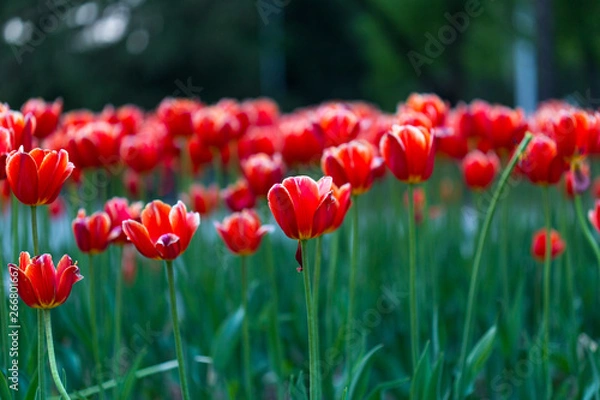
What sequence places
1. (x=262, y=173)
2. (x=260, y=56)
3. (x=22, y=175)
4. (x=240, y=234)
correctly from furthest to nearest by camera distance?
1. (x=260, y=56)
2. (x=262, y=173)
3. (x=240, y=234)
4. (x=22, y=175)

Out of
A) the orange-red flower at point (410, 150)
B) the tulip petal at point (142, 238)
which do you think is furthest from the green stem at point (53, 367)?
the orange-red flower at point (410, 150)

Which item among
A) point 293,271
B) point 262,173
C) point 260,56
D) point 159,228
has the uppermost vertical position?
point 260,56

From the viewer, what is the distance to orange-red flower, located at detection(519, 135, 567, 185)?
73.1 inches

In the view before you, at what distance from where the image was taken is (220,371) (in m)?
2.05

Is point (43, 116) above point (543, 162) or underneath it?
above

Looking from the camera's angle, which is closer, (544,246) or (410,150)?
(410,150)

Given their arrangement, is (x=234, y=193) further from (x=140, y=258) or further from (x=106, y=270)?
(x=140, y=258)

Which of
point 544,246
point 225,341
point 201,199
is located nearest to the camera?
point 225,341

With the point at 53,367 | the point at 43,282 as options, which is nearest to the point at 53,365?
the point at 53,367

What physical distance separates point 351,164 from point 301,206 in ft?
1.54

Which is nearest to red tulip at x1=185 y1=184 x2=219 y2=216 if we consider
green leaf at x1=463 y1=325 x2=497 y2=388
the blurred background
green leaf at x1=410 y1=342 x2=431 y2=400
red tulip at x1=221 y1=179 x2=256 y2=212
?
red tulip at x1=221 y1=179 x2=256 y2=212

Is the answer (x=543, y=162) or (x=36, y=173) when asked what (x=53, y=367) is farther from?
(x=543, y=162)

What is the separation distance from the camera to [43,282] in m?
1.27

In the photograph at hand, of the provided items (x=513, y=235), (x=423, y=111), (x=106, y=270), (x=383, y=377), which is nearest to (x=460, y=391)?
(x=383, y=377)
